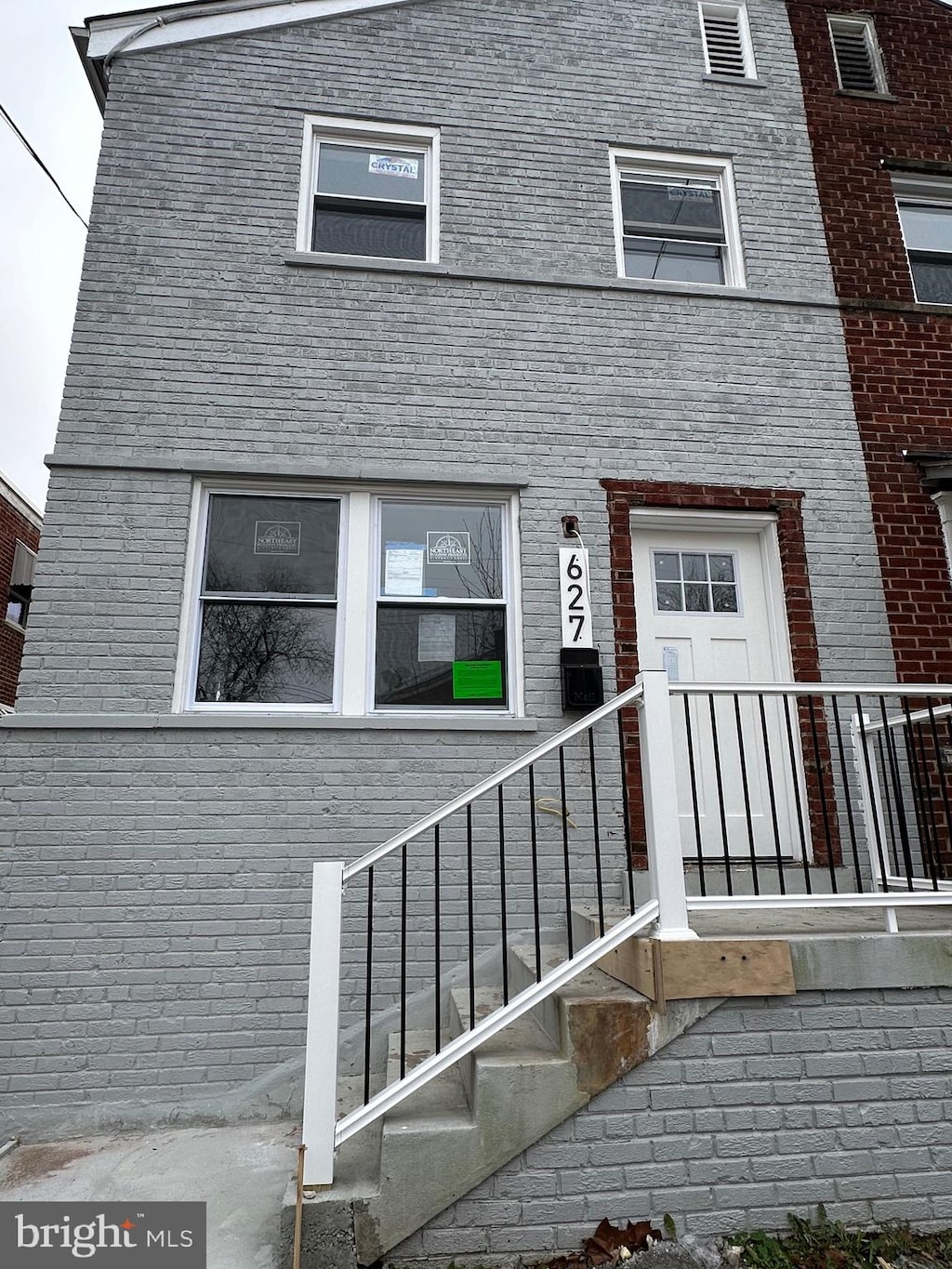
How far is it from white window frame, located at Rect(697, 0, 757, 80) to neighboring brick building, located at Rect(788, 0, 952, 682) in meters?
Answer: 0.41

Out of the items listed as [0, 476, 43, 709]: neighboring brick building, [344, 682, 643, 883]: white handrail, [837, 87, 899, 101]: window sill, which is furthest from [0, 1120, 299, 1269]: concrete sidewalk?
[0, 476, 43, 709]: neighboring brick building

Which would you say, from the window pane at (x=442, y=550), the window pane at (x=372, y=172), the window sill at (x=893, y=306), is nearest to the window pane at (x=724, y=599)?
the window pane at (x=442, y=550)

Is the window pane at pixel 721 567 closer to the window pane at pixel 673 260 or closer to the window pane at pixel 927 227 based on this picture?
the window pane at pixel 673 260

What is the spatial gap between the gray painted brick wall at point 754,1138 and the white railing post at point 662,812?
35cm

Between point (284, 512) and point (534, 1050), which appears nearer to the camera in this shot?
point (534, 1050)

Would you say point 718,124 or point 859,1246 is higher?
point 718,124

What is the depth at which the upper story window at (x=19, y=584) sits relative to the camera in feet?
41.0

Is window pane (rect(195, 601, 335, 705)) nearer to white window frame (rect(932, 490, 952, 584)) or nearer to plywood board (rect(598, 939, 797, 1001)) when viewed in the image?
plywood board (rect(598, 939, 797, 1001))

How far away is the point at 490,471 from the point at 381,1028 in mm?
3155

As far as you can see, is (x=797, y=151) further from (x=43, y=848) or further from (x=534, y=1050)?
(x=43, y=848)

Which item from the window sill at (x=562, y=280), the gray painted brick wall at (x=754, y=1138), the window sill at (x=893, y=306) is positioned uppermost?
the window sill at (x=893, y=306)

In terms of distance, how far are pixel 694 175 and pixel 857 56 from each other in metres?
2.00

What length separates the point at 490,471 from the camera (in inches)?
193

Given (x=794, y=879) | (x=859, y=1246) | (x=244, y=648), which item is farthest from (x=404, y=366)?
(x=859, y=1246)
